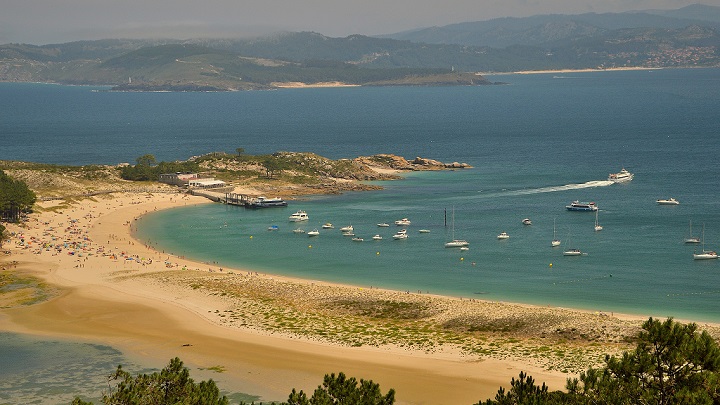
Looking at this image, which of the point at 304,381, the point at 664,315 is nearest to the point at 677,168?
the point at 664,315

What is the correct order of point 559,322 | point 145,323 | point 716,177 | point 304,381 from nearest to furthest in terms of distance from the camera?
1. point 304,381
2. point 559,322
3. point 145,323
4. point 716,177

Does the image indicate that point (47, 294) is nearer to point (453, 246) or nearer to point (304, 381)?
point (304, 381)

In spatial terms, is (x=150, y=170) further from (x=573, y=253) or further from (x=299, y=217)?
(x=573, y=253)

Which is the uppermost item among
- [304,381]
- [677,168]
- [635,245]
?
[677,168]

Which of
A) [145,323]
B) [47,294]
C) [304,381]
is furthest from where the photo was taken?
[47,294]

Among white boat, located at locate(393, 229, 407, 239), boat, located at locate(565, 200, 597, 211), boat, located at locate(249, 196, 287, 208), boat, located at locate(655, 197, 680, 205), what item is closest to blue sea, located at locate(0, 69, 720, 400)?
white boat, located at locate(393, 229, 407, 239)

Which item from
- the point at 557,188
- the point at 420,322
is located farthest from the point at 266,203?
the point at 420,322

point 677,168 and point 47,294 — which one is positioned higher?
point 677,168
